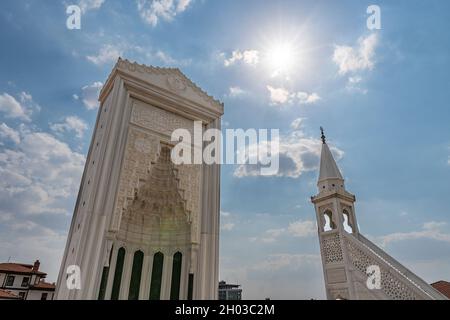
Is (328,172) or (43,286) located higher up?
(328,172)

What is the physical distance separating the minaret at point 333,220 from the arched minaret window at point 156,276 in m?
5.05

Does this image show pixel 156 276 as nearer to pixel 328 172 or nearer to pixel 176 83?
pixel 176 83

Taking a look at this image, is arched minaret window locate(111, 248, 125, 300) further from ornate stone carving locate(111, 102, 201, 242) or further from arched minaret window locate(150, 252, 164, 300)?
ornate stone carving locate(111, 102, 201, 242)

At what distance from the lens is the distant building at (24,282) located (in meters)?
17.4

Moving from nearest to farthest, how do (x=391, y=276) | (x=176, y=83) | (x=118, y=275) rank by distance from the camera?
(x=391, y=276)
(x=118, y=275)
(x=176, y=83)

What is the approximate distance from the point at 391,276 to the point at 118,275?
735 cm

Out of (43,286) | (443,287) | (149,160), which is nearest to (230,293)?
(43,286)

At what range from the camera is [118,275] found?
7.91m

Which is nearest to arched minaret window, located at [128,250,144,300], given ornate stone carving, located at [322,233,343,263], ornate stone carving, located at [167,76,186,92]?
ornate stone carving, located at [167,76,186,92]

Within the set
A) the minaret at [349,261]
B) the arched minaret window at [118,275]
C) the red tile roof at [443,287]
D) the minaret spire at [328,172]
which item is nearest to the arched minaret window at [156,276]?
the arched minaret window at [118,275]

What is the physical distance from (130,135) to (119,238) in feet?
9.77

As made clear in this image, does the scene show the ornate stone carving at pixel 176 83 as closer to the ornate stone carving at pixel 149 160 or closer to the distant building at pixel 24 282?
the ornate stone carving at pixel 149 160

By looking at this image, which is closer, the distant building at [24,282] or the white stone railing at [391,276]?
the white stone railing at [391,276]

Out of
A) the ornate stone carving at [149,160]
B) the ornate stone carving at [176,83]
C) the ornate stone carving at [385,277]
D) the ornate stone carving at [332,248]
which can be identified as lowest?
the ornate stone carving at [385,277]
